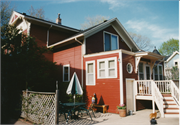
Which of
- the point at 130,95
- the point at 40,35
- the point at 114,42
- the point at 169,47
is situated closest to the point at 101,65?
the point at 130,95

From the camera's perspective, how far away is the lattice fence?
6008 mm

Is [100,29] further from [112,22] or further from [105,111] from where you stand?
[105,111]

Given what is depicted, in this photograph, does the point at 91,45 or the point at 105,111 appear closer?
the point at 105,111

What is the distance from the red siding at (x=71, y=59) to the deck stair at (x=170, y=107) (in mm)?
5990

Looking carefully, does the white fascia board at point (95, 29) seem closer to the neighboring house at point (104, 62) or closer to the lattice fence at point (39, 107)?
the neighboring house at point (104, 62)

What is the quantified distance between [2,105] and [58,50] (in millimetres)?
6585

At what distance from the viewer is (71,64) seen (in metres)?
12.4

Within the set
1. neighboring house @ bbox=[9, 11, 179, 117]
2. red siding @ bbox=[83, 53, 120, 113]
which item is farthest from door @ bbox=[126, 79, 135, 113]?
red siding @ bbox=[83, 53, 120, 113]

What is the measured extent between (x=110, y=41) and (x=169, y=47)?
123 feet

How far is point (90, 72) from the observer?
1112 cm

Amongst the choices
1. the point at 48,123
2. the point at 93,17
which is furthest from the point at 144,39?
the point at 48,123

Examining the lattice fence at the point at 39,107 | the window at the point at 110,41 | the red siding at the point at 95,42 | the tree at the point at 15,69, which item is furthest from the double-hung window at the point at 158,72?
the lattice fence at the point at 39,107

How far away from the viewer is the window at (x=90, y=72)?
35.6 feet

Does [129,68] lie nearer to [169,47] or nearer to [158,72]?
[158,72]
